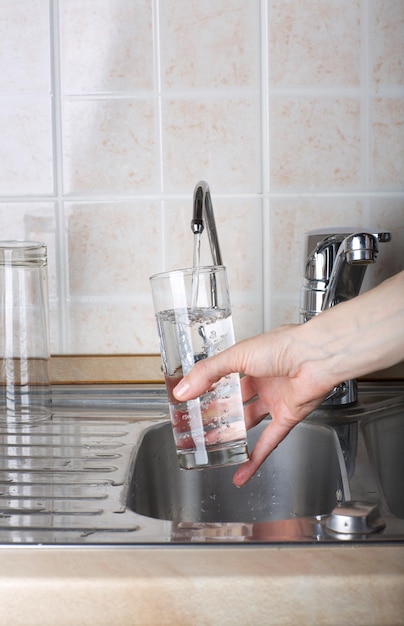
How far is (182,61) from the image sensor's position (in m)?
1.26

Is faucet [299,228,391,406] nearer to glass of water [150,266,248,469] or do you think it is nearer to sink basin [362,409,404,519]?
sink basin [362,409,404,519]

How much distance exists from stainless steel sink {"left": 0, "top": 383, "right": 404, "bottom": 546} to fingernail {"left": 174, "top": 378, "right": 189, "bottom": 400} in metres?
0.11

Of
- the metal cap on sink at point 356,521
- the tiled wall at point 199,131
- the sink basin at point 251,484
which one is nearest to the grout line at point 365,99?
the tiled wall at point 199,131

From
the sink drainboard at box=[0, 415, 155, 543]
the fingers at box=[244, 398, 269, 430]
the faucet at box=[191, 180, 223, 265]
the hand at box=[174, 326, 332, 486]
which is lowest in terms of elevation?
the sink drainboard at box=[0, 415, 155, 543]

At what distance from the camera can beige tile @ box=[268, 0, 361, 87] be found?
1255 mm

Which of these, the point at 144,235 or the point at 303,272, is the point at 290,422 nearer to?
the point at 303,272

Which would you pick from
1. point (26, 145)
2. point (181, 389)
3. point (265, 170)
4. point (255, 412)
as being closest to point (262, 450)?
point (255, 412)

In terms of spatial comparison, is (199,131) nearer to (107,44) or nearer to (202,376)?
(107,44)

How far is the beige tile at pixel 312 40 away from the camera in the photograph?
1255 mm

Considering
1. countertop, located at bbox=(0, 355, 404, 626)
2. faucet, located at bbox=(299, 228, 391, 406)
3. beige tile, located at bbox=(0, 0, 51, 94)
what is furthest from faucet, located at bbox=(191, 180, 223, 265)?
countertop, located at bbox=(0, 355, 404, 626)

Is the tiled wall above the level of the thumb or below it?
above

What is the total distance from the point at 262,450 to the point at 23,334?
42 centimetres

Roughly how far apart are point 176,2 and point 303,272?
0.46 metres

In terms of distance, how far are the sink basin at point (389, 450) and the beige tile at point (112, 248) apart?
1.36 feet
